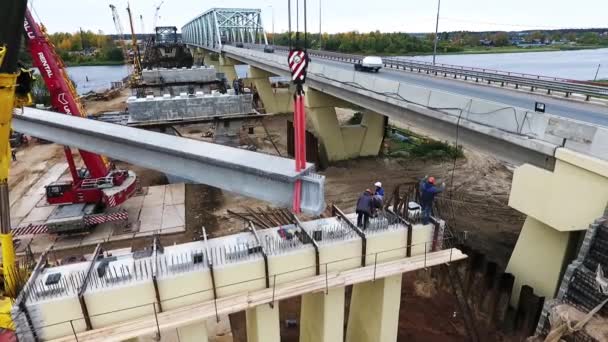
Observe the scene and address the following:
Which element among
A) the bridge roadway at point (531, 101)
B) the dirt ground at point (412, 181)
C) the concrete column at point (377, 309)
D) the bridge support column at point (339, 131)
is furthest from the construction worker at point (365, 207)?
the bridge support column at point (339, 131)

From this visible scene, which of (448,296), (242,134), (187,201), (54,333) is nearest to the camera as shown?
(54,333)

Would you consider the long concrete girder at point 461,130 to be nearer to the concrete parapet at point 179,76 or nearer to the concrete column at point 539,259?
the concrete column at point 539,259

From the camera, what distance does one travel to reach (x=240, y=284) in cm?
804

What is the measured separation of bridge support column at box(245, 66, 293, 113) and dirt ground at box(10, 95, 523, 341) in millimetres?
12440

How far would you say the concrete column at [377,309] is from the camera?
29.9ft

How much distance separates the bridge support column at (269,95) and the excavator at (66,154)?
27683 millimetres

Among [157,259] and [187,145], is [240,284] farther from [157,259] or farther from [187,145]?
→ [187,145]

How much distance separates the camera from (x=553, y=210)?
33.8ft

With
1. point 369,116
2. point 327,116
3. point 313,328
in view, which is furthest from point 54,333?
point 369,116

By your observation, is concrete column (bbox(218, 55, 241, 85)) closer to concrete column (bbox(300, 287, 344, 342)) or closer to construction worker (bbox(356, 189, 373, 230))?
construction worker (bbox(356, 189, 373, 230))

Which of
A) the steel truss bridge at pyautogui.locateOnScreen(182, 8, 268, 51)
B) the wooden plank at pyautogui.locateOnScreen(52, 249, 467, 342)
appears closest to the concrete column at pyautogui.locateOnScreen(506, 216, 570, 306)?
the wooden plank at pyautogui.locateOnScreen(52, 249, 467, 342)

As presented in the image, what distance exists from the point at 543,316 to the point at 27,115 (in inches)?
634

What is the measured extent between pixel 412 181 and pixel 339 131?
6.81m

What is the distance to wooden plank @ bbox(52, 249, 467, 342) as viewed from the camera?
23.0 feet
